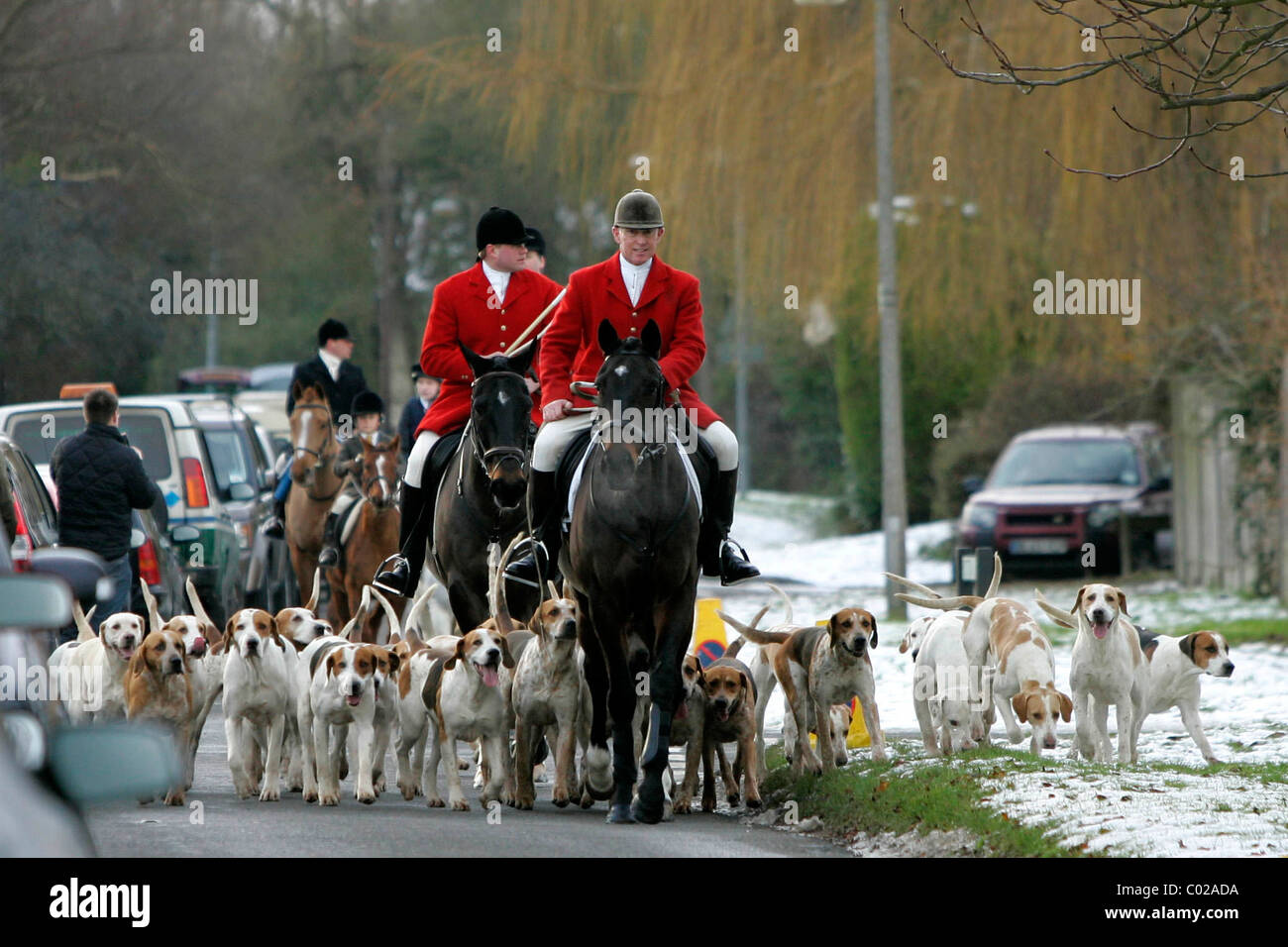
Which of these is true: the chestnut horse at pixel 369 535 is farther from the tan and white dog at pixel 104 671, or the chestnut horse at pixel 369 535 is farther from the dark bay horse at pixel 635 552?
the dark bay horse at pixel 635 552

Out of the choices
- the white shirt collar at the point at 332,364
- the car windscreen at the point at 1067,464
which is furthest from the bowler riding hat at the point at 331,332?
the car windscreen at the point at 1067,464

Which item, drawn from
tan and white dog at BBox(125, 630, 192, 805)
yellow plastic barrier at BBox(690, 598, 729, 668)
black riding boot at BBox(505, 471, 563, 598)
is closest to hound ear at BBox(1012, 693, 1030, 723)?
black riding boot at BBox(505, 471, 563, 598)

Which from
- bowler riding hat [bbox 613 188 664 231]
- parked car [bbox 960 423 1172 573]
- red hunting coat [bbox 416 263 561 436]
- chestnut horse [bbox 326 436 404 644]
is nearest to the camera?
bowler riding hat [bbox 613 188 664 231]

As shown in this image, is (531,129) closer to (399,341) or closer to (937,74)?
(937,74)

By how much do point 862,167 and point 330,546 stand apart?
12240 millimetres

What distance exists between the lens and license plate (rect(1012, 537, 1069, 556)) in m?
28.5

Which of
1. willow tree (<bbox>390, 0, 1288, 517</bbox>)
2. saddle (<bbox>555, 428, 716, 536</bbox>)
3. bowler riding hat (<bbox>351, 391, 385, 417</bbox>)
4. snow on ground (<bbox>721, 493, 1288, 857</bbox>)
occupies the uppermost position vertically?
willow tree (<bbox>390, 0, 1288, 517</bbox>)

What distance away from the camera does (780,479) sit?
61531mm

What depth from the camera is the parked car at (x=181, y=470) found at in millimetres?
19047

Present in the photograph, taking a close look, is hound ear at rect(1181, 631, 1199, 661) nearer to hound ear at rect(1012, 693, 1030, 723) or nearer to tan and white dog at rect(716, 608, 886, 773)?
hound ear at rect(1012, 693, 1030, 723)

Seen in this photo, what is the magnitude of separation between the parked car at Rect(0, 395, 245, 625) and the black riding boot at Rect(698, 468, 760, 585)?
883 cm

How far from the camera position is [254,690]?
36.2 feet

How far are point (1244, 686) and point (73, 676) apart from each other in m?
9.31

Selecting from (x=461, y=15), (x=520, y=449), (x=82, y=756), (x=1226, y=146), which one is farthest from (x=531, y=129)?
(x=82, y=756)
